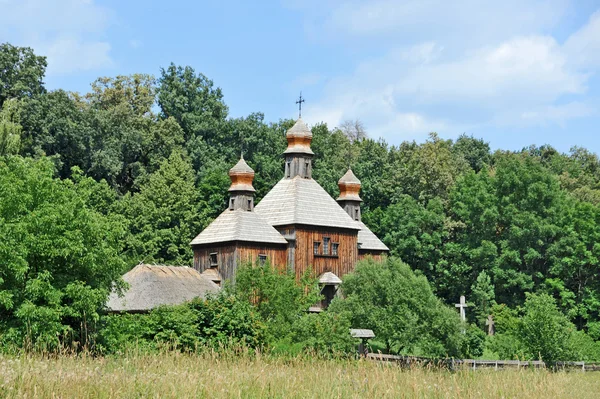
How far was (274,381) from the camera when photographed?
12539 mm

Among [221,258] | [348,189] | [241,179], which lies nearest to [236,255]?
[221,258]

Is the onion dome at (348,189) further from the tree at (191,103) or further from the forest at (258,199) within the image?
the tree at (191,103)

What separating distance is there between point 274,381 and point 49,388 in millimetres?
3024

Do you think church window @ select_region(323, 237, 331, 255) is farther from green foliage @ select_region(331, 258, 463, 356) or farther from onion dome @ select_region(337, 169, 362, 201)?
onion dome @ select_region(337, 169, 362, 201)

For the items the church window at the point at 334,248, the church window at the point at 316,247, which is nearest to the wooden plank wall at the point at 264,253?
the church window at the point at 316,247

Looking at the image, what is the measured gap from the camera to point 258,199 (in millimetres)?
60531

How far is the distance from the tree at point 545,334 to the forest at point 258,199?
8 centimetres

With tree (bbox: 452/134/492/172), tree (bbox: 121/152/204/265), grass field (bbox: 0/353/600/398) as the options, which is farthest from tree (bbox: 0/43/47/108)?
grass field (bbox: 0/353/600/398)

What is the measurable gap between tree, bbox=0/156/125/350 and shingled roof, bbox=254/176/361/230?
1851cm

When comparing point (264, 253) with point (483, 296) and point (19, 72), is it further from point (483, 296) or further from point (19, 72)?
point (19, 72)

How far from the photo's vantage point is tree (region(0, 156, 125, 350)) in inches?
981

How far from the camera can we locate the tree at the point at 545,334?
118ft

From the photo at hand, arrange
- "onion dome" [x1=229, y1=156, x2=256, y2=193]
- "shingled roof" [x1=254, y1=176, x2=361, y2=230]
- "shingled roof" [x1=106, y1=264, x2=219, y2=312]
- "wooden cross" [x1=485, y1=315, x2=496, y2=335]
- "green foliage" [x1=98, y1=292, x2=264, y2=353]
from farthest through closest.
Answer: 1. "wooden cross" [x1=485, y1=315, x2=496, y2=335]
2. "onion dome" [x1=229, y1=156, x2=256, y2=193]
3. "shingled roof" [x1=254, y1=176, x2=361, y2=230]
4. "shingled roof" [x1=106, y1=264, x2=219, y2=312]
5. "green foliage" [x1=98, y1=292, x2=264, y2=353]

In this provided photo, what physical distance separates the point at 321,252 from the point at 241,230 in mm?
4273
